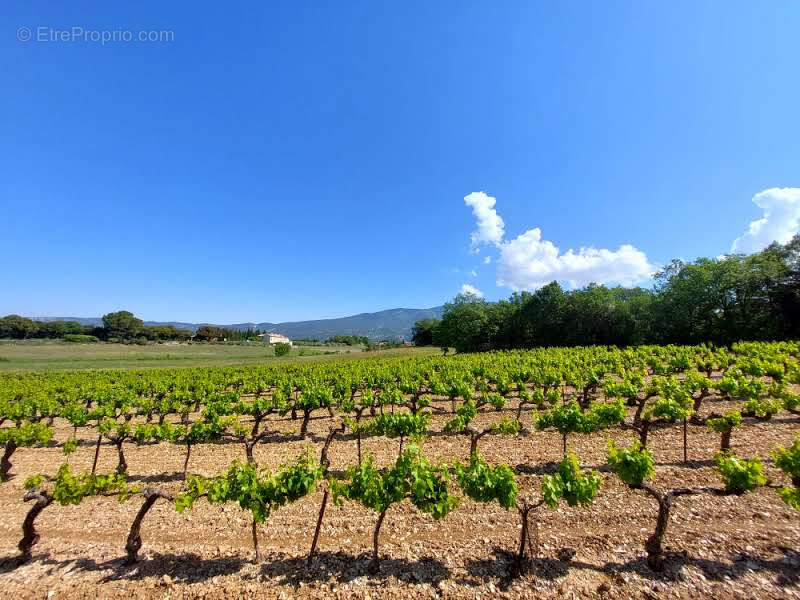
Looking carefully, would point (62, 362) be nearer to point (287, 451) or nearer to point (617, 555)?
point (287, 451)

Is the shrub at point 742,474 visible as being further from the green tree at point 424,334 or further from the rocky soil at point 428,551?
the green tree at point 424,334

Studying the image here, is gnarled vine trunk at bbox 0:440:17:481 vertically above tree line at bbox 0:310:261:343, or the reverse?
tree line at bbox 0:310:261:343

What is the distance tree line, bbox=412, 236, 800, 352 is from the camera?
5181 centimetres

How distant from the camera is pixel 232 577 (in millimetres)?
7742

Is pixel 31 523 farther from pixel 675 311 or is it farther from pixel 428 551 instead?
pixel 675 311

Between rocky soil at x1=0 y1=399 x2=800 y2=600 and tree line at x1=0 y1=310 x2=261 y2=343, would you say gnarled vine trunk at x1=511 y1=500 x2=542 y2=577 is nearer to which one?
rocky soil at x1=0 y1=399 x2=800 y2=600

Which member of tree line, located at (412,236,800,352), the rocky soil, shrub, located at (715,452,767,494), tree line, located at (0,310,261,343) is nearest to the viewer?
the rocky soil

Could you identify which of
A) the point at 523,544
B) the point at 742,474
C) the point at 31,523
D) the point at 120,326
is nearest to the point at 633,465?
the point at 742,474

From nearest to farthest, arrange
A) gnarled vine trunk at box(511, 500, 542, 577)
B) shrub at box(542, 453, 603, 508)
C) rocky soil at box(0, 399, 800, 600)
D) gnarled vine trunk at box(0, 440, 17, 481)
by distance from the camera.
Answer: rocky soil at box(0, 399, 800, 600)
gnarled vine trunk at box(511, 500, 542, 577)
shrub at box(542, 453, 603, 508)
gnarled vine trunk at box(0, 440, 17, 481)

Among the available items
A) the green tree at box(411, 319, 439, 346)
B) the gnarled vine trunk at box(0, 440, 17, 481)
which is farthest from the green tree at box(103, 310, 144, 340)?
the gnarled vine trunk at box(0, 440, 17, 481)

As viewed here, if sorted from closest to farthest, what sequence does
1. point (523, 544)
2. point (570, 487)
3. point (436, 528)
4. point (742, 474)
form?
point (523, 544), point (570, 487), point (742, 474), point (436, 528)

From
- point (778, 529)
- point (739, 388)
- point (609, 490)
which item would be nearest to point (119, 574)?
point (609, 490)

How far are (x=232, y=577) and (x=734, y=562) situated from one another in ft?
36.8

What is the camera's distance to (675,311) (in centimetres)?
5619
